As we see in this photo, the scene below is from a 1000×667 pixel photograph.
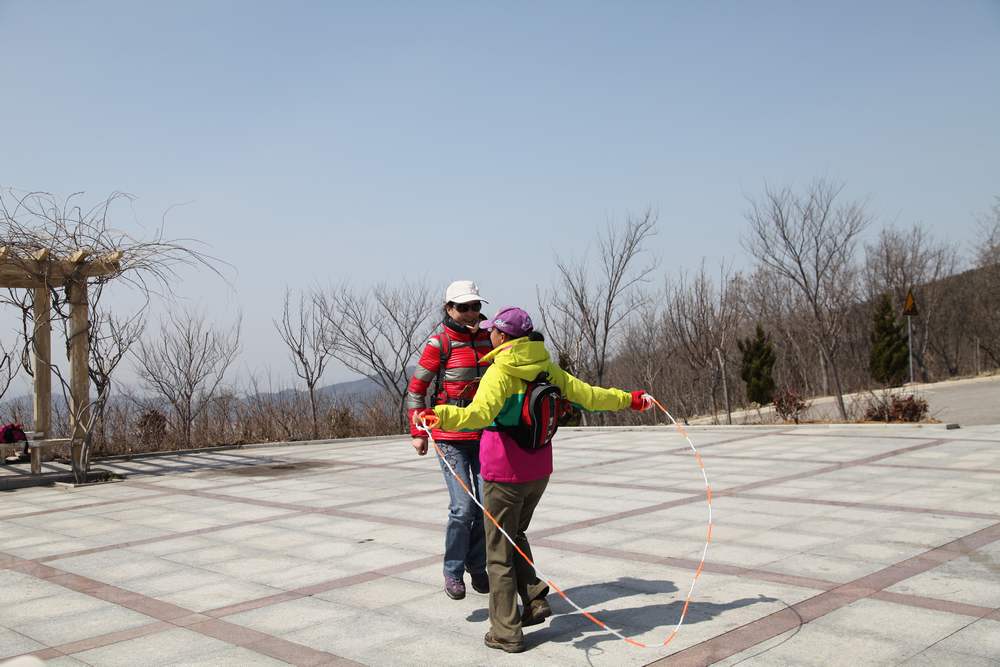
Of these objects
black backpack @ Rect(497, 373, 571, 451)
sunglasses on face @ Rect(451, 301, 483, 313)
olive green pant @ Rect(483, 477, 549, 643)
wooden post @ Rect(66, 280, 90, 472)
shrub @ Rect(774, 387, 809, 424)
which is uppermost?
wooden post @ Rect(66, 280, 90, 472)

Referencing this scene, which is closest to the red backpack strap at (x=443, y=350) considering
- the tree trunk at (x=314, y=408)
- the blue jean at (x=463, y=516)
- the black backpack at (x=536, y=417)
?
the blue jean at (x=463, y=516)

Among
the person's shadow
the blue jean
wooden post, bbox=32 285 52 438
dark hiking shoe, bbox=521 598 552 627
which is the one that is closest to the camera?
the person's shadow

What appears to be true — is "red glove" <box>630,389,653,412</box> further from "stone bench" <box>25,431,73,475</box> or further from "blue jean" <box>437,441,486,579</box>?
"stone bench" <box>25,431,73,475</box>

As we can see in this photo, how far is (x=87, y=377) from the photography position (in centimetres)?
1334

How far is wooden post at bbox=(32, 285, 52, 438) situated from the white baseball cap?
32.6ft

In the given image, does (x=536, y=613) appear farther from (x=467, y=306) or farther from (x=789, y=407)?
(x=789, y=407)

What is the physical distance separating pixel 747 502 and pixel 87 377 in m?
9.58

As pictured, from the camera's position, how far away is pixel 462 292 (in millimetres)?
5703

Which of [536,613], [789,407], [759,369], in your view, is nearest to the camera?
[536,613]

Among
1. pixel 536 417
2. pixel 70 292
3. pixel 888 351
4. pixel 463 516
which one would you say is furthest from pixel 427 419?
pixel 888 351

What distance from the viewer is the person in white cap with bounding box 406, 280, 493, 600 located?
18.4 ft

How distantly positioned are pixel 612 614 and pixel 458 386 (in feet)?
5.37

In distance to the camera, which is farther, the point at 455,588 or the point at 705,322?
the point at 705,322

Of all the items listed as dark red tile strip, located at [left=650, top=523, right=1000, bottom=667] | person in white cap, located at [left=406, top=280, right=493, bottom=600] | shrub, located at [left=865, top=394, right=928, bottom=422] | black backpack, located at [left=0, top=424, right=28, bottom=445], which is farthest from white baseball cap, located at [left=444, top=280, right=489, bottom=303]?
shrub, located at [left=865, top=394, right=928, bottom=422]
